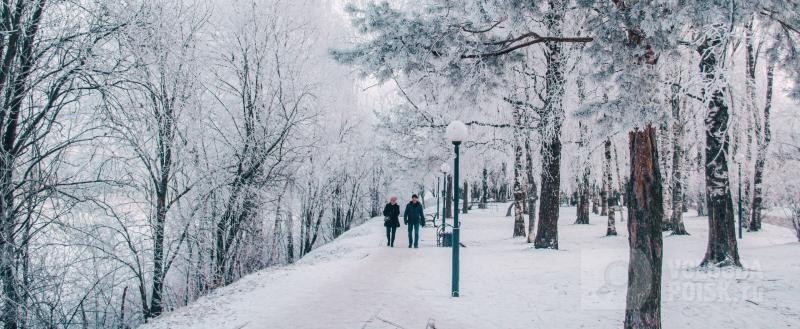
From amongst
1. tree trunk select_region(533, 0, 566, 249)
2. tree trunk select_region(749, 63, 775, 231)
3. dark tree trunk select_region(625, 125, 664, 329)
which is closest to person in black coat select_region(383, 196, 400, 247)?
tree trunk select_region(533, 0, 566, 249)

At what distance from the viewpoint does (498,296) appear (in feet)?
26.7

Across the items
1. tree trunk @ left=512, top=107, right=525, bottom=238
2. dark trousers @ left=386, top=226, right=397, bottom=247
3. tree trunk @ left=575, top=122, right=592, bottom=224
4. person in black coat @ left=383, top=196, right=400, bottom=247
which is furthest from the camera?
dark trousers @ left=386, top=226, right=397, bottom=247

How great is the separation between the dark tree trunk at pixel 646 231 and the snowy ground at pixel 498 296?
3.28ft

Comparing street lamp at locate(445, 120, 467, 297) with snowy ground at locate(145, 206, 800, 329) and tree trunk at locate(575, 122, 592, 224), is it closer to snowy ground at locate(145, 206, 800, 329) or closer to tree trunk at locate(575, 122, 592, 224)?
snowy ground at locate(145, 206, 800, 329)

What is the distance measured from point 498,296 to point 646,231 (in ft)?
10.3

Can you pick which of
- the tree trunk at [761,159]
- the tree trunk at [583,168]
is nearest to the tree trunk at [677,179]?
the tree trunk at [761,159]

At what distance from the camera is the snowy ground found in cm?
665

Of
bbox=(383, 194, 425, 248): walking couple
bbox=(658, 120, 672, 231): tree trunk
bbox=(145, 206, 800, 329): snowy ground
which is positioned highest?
bbox=(658, 120, 672, 231): tree trunk

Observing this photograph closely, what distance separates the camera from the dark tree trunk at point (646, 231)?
5.59m

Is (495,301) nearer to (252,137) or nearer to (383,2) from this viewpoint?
(383,2)

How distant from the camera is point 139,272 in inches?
400

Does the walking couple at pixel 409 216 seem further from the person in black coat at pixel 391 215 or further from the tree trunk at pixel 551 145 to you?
the tree trunk at pixel 551 145

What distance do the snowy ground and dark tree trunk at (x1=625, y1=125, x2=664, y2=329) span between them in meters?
1.00

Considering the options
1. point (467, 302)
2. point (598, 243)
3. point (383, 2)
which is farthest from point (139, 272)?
point (598, 243)
